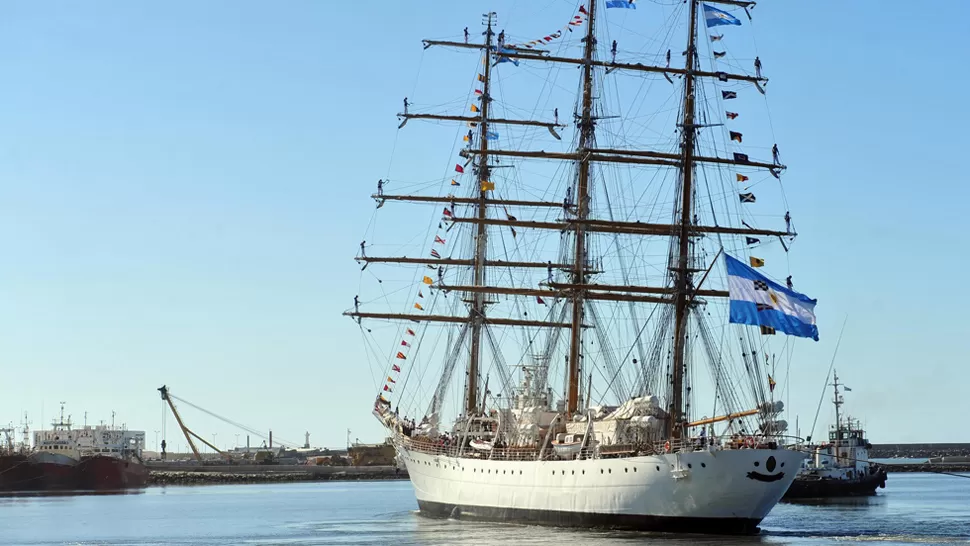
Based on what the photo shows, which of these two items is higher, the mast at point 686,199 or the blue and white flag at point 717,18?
the blue and white flag at point 717,18

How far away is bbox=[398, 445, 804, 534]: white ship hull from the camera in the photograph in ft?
202

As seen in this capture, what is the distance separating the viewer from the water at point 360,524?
→ 6197 cm

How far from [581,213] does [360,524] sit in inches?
891

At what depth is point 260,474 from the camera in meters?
182

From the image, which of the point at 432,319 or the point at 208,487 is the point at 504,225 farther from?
the point at 208,487

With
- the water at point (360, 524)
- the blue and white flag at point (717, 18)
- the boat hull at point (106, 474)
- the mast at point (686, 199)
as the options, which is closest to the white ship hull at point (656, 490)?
the water at point (360, 524)

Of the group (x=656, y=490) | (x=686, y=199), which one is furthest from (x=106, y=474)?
(x=656, y=490)

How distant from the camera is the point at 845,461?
346ft

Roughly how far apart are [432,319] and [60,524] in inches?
1109

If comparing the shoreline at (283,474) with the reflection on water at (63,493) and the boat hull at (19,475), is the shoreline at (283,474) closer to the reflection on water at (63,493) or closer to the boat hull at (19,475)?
the reflection on water at (63,493)

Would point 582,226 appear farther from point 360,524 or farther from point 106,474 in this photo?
point 106,474

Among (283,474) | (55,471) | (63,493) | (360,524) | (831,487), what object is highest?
(55,471)

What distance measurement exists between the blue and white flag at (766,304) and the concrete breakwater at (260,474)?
11536cm

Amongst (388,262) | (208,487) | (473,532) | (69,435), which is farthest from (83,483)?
(473,532)
